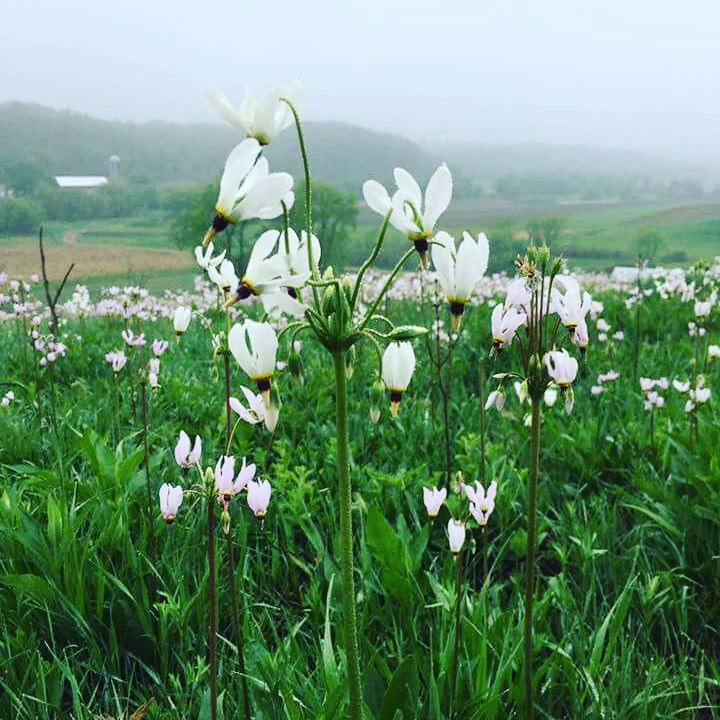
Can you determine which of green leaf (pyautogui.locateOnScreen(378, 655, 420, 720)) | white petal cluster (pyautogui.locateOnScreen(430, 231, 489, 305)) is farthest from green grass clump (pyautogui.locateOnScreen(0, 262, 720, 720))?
white petal cluster (pyautogui.locateOnScreen(430, 231, 489, 305))

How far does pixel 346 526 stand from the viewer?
3.78 feet

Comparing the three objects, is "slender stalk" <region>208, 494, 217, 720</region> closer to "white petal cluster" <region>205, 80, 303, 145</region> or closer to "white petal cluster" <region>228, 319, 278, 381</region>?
"white petal cluster" <region>228, 319, 278, 381</region>

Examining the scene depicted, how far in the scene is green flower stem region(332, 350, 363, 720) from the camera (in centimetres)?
113

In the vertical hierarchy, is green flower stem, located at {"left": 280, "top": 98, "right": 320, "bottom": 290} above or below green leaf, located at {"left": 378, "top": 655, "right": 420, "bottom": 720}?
above

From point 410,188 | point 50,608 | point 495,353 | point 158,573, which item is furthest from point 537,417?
point 50,608

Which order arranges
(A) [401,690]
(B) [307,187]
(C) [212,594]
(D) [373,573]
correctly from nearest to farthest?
(B) [307,187]
(C) [212,594]
(A) [401,690]
(D) [373,573]

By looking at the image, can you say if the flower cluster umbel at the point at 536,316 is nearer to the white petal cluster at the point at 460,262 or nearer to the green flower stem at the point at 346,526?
the white petal cluster at the point at 460,262

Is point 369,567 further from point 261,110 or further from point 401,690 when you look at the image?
point 261,110

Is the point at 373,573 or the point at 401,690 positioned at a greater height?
the point at 401,690

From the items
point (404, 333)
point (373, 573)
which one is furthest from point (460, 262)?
point (373, 573)

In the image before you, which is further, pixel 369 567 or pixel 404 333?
pixel 369 567

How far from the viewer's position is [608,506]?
3.05 m

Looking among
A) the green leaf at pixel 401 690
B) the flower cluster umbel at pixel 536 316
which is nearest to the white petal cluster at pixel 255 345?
the flower cluster umbel at pixel 536 316

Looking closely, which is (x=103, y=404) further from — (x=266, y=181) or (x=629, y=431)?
(x=266, y=181)
